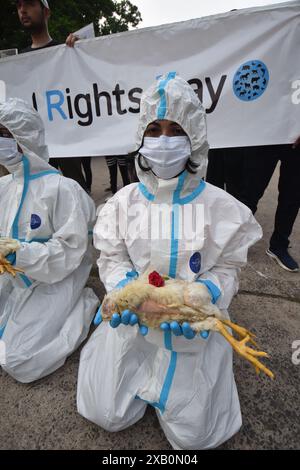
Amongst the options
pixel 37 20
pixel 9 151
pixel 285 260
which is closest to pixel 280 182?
pixel 285 260

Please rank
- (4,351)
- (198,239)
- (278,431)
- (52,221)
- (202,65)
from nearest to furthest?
(198,239) → (278,431) → (4,351) → (52,221) → (202,65)

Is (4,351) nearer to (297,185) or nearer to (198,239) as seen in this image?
(198,239)

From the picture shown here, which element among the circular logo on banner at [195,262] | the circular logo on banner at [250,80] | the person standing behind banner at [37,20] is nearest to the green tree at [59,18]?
the person standing behind banner at [37,20]

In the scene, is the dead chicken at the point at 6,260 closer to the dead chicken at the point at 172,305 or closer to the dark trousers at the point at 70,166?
the dead chicken at the point at 172,305

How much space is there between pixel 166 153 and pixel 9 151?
41.4 inches

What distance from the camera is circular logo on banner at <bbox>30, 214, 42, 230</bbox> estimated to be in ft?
5.47

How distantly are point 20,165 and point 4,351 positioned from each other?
1.16 metres

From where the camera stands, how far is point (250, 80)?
89.7 inches

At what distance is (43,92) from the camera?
279 cm

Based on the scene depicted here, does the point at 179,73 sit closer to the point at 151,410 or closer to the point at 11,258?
the point at 11,258

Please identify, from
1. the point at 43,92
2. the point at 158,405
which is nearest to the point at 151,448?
the point at 158,405

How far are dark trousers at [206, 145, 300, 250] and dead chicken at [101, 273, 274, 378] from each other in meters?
1.88

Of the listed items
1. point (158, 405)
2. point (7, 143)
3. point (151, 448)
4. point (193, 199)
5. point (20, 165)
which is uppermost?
point (7, 143)

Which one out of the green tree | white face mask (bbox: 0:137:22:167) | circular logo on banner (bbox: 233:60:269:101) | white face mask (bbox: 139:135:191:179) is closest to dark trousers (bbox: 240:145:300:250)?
circular logo on banner (bbox: 233:60:269:101)
